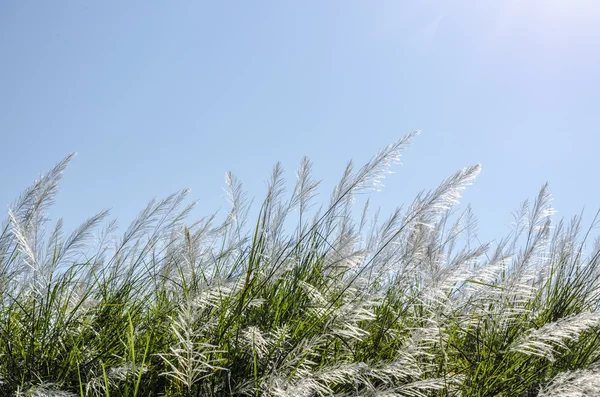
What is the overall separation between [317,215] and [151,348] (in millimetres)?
950

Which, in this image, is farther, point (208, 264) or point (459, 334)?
point (459, 334)

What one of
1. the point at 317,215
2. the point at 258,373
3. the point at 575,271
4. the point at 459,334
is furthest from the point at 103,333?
the point at 575,271

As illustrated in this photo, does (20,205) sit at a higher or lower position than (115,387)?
higher

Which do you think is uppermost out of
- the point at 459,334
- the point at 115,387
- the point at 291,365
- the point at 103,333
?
the point at 459,334

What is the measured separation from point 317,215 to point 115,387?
1.12 meters

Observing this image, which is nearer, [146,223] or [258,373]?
[258,373]

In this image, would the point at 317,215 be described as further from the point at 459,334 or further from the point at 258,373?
the point at 459,334

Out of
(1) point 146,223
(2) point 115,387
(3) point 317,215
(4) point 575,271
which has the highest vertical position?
(4) point 575,271

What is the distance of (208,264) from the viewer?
2314 millimetres

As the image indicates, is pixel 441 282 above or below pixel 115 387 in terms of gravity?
above

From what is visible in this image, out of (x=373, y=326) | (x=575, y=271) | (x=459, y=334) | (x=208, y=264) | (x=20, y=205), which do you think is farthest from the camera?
(x=575, y=271)

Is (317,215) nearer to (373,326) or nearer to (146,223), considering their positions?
(373,326)

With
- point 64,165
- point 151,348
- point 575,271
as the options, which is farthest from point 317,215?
point 575,271

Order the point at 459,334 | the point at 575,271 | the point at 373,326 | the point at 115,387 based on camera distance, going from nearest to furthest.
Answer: the point at 115,387, the point at 373,326, the point at 459,334, the point at 575,271
